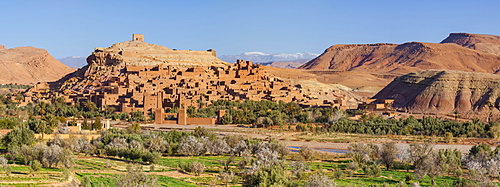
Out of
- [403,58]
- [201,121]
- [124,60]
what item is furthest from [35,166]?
[403,58]

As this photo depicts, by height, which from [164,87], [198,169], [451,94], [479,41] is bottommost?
[198,169]

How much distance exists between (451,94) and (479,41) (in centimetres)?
12749

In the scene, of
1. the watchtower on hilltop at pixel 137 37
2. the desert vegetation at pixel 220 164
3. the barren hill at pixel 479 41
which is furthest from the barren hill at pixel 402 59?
the desert vegetation at pixel 220 164

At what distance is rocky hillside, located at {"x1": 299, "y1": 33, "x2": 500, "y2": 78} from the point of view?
13712cm

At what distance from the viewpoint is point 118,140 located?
32469mm

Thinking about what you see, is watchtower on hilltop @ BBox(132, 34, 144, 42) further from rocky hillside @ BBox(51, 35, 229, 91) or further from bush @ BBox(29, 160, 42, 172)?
bush @ BBox(29, 160, 42, 172)

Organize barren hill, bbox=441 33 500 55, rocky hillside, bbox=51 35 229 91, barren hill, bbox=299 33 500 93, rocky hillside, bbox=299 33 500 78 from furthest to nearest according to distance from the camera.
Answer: barren hill, bbox=441 33 500 55 → rocky hillside, bbox=299 33 500 78 → barren hill, bbox=299 33 500 93 → rocky hillside, bbox=51 35 229 91

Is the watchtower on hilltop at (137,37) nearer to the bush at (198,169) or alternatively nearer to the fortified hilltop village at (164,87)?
the fortified hilltop village at (164,87)

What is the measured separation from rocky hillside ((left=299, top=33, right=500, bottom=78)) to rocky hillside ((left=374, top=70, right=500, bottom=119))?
58973 millimetres

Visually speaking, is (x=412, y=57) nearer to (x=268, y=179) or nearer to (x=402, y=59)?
(x=402, y=59)

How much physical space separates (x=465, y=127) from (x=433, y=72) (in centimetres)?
2449

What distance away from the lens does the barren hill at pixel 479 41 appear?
166925 millimetres

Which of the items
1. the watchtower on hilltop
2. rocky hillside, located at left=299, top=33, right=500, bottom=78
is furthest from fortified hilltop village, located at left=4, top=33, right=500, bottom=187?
rocky hillside, located at left=299, top=33, right=500, bottom=78

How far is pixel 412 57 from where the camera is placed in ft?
491
